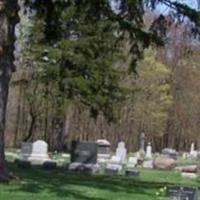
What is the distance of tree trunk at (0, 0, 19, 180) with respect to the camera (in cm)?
1695

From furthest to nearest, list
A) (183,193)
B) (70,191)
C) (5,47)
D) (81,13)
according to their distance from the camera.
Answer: (81,13) → (5,47) → (70,191) → (183,193)

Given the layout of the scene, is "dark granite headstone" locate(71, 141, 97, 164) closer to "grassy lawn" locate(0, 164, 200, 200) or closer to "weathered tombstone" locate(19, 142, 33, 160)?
"weathered tombstone" locate(19, 142, 33, 160)

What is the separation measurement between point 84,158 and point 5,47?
1123cm

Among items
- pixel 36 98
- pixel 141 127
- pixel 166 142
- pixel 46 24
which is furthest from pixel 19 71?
pixel 46 24

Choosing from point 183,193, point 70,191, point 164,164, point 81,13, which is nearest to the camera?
point 183,193

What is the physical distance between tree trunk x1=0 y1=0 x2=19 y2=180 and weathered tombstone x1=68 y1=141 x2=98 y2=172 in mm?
9630

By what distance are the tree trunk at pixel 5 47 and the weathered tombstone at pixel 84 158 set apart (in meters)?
9.63

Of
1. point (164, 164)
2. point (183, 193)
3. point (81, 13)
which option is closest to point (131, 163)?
point (164, 164)

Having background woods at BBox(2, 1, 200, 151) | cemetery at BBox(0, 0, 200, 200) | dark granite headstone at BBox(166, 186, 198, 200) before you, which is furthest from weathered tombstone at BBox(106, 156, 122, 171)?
dark granite headstone at BBox(166, 186, 198, 200)

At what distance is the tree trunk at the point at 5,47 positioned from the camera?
55.6ft

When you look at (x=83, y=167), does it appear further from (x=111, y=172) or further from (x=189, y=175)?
(x=189, y=175)

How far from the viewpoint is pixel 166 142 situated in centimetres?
7919

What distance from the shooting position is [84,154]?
90.9 ft

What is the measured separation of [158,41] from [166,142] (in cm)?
5970
